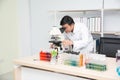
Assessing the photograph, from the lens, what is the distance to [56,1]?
405 cm

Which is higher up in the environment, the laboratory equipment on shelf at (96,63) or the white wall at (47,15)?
the white wall at (47,15)

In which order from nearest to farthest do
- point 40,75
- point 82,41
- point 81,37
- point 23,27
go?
point 40,75 < point 82,41 < point 81,37 < point 23,27

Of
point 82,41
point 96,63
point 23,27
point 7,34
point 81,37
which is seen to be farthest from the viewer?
point 23,27

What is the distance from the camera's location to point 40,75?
196cm

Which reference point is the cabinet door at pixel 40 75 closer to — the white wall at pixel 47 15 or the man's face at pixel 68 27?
the man's face at pixel 68 27

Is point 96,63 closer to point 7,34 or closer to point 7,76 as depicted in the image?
point 7,76

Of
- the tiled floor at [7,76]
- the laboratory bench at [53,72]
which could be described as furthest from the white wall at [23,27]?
the laboratory bench at [53,72]

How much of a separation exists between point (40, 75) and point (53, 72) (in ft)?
0.59

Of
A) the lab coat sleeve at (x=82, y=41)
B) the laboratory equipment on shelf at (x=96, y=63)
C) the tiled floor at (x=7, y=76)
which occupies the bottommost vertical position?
the tiled floor at (x=7, y=76)

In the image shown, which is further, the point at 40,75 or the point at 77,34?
the point at 77,34

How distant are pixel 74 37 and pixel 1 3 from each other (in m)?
2.05

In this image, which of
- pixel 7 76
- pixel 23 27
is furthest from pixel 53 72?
pixel 23 27

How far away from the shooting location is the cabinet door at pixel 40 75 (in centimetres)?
178

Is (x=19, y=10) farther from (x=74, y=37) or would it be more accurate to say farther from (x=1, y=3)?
(x=74, y=37)
